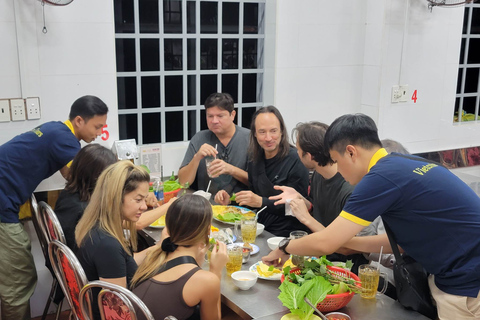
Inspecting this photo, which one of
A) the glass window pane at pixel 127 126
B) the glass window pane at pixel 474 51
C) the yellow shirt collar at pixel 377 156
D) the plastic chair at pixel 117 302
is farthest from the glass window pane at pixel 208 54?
the glass window pane at pixel 474 51

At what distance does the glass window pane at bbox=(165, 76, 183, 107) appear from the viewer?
4.22 metres

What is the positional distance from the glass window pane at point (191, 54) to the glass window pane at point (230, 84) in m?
0.30

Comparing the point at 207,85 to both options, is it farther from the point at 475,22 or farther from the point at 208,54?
the point at 475,22

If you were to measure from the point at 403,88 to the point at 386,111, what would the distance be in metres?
0.27

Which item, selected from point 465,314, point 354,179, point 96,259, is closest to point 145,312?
point 96,259

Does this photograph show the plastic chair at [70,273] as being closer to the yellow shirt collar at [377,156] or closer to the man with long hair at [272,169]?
the man with long hair at [272,169]

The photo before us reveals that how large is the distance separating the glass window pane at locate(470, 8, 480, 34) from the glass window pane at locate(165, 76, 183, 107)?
3.10 m

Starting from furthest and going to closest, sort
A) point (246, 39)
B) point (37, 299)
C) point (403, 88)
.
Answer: point (403, 88)
point (246, 39)
point (37, 299)

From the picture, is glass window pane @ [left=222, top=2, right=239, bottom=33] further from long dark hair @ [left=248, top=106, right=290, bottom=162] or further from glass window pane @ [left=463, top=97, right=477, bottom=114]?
glass window pane @ [left=463, top=97, right=477, bottom=114]

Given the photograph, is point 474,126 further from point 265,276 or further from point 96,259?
point 96,259

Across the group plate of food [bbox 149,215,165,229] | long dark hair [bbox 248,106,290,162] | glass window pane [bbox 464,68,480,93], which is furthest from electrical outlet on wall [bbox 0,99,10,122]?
glass window pane [bbox 464,68,480,93]

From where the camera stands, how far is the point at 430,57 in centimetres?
481

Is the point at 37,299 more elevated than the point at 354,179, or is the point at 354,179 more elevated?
the point at 354,179

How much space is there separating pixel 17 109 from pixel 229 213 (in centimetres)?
161
